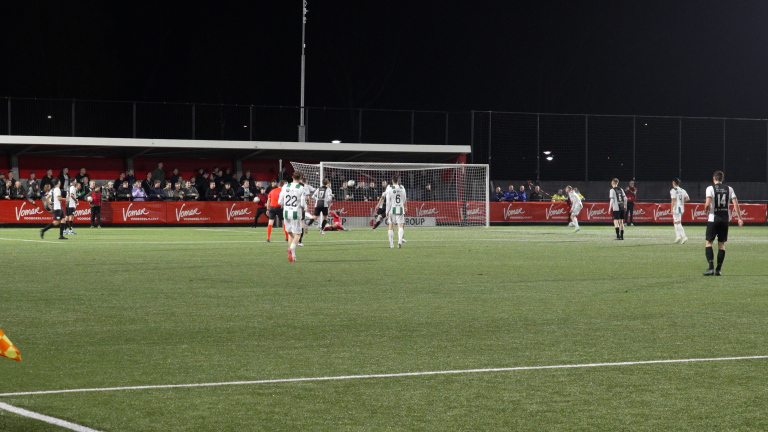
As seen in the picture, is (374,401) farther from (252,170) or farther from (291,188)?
(252,170)

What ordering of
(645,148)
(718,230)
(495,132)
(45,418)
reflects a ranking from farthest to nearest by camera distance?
(645,148)
(495,132)
(718,230)
(45,418)

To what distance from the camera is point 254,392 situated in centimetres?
586

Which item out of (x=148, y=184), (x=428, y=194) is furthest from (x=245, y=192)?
(x=428, y=194)

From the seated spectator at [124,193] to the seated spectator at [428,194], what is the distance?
516 inches

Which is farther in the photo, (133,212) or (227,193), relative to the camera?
(227,193)

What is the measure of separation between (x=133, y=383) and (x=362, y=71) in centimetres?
5519

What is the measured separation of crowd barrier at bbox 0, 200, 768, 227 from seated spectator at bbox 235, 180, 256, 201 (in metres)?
0.46

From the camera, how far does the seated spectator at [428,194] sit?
4072 cm

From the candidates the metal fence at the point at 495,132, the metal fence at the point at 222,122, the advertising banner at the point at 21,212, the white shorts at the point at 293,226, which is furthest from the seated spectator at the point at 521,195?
the white shorts at the point at 293,226

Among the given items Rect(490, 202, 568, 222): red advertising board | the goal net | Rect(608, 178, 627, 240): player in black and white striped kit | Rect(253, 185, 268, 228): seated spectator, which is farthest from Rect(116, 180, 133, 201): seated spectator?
Rect(608, 178, 627, 240): player in black and white striped kit

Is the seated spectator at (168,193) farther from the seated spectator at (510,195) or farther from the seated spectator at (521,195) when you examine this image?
the seated spectator at (521,195)

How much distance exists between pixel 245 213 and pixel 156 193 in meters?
4.00

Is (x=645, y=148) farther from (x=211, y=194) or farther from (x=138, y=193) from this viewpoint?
(x=138, y=193)

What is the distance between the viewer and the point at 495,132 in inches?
1922
